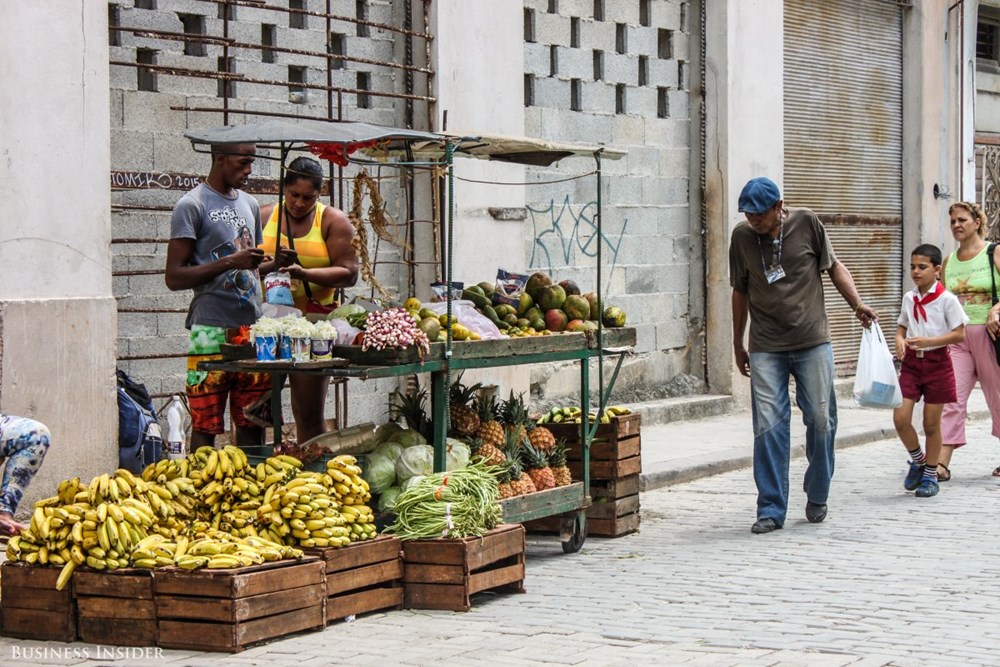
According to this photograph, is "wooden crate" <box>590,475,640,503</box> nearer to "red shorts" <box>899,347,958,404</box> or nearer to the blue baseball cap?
the blue baseball cap

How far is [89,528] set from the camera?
6.36 m

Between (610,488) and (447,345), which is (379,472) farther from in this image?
(610,488)

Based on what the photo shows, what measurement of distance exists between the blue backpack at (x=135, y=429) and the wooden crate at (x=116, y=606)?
274 centimetres

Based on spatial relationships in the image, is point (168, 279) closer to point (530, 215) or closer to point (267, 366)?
point (267, 366)

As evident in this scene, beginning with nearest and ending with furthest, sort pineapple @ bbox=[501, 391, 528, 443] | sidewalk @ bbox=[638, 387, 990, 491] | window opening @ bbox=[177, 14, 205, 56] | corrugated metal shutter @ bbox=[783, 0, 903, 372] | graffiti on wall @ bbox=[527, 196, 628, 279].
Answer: pineapple @ bbox=[501, 391, 528, 443]
window opening @ bbox=[177, 14, 205, 56]
sidewalk @ bbox=[638, 387, 990, 491]
graffiti on wall @ bbox=[527, 196, 628, 279]
corrugated metal shutter @ bbox=[783, 0, 903, 372]

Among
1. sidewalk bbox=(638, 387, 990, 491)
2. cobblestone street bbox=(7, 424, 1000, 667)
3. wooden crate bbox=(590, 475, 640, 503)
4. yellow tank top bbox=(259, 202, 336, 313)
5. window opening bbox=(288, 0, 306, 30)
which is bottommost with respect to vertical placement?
cobblestone street bbox=(7, 424, 1000, 667)

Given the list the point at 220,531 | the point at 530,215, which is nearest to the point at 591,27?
the point at 530,215

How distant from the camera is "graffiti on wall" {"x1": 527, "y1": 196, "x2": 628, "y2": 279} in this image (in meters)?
13.3

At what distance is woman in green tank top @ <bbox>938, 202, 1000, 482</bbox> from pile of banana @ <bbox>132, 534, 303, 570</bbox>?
20.4 ft

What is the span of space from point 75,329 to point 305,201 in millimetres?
1651

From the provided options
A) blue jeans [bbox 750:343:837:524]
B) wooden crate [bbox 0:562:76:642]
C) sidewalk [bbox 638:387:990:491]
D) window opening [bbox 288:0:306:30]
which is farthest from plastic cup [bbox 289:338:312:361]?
window opening [bbox 288:0:306:30]

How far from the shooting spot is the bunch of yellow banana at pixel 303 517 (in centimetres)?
659

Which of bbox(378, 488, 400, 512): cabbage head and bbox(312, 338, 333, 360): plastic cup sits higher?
bbox(312, 338, 333, 360): plastic cup

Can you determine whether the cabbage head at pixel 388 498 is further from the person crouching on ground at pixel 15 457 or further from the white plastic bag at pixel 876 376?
the white plastic bag at pixel 876 376
